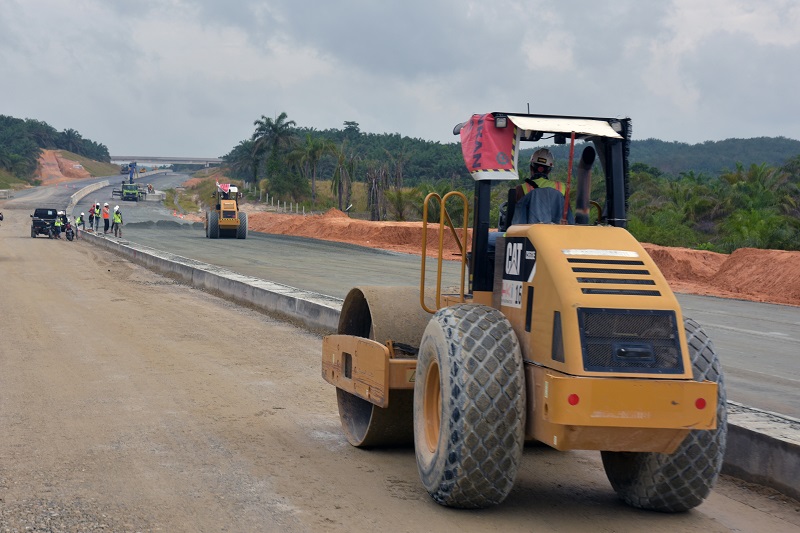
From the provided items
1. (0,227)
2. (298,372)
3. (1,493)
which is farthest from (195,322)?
(0,227)

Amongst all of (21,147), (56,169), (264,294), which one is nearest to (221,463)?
(264,294)

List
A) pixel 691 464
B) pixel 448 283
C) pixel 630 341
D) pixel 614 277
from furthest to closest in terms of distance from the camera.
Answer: pixel 448 283 → pixel 691 464 → pixel 614 277 → pixel 630 341

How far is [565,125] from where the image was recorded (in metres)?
6.21

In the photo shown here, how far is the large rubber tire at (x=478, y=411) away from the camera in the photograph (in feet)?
17.6

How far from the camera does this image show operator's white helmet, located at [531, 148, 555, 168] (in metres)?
6.45

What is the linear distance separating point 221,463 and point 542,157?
10.2 feet

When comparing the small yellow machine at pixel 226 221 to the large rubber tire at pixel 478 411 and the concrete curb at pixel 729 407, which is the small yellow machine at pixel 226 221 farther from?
the large rubber tire at pixel 478 411

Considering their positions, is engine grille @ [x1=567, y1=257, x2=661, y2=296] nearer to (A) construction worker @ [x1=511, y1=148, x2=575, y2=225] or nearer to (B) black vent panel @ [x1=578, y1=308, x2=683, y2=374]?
(B) black vent panel @ [x1=578, y1=308, x2=683, y2=374]

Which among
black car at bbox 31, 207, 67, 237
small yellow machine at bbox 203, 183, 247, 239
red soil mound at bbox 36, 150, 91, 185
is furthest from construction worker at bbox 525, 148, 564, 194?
red soil mound at bbox 36, 150, 91, 185

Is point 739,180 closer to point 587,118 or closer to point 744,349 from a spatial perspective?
point 744,349

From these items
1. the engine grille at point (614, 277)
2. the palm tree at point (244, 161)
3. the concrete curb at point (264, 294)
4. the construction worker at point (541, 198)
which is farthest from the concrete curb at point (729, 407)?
the palm tree at point (244, 161)

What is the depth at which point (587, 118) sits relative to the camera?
6426 millimetres

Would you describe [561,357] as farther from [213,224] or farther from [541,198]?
[213,224]

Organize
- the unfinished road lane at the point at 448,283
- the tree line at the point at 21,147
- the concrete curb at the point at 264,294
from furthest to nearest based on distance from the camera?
the tree line at the point at 21,147 → the concrete curb at the point at 264,294 → the unfinished road lane at the point at 448,283
